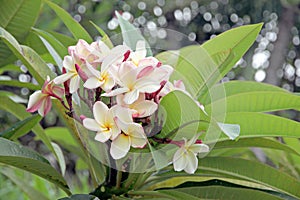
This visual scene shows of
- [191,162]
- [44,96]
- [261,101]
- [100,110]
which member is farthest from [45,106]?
[261,101]

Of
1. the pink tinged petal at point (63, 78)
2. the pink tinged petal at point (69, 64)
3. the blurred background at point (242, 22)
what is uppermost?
the pink tinged petal at point (69, 64)

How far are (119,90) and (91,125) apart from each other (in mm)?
58

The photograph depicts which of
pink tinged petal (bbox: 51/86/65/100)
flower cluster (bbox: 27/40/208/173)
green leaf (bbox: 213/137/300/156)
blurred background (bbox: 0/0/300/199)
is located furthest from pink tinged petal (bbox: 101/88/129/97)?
blurred background (bbox: 0/0/300/199)

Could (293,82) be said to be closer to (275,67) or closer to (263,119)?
(275,67)

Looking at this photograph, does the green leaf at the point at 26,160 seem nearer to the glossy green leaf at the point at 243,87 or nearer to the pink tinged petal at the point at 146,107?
the pink tinged petal at the point at 146,107

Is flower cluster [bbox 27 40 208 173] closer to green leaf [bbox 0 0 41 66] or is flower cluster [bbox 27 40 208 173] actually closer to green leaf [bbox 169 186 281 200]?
green leaf [bbox 169 186 281 200]

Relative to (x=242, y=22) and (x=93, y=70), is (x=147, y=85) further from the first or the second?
(x=242, y=22)

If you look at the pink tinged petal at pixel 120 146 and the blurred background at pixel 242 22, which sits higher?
the pink tinged petal at pixel 120 146

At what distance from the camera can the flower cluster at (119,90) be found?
1.94 ft

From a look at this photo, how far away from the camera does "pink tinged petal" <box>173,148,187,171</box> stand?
0.63 metres

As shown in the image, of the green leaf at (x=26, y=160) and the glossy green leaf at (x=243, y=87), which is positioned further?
the glossy green leaf at (x=243, y=87)

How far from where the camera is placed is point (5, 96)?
999 mm

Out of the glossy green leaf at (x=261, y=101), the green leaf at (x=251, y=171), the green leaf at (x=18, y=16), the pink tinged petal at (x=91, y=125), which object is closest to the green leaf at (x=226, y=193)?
the green leaf at (x=251, y=171)

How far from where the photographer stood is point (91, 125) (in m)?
0.60
